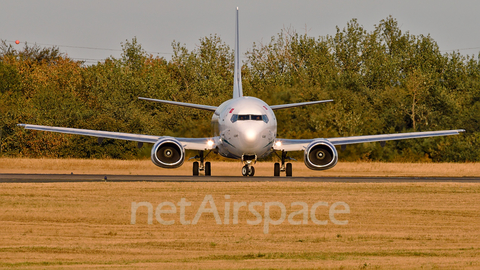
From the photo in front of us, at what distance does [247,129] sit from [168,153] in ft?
12.5

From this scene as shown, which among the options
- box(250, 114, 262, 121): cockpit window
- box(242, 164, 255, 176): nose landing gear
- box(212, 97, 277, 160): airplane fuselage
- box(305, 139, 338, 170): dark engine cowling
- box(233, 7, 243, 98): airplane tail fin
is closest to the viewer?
box(212, 97, 277, 160): airplane fuselage

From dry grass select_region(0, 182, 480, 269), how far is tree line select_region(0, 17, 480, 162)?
24.7 meters

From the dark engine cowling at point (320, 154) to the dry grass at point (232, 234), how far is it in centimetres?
975

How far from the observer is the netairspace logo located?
15.8 meters

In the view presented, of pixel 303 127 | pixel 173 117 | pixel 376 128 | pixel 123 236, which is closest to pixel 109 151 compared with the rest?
pixel 173 117

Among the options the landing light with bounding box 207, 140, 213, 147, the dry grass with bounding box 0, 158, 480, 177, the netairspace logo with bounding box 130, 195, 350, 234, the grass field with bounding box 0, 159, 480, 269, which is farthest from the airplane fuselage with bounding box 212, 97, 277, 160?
the netairspace logo with bounding box 130, 195, 350, 234

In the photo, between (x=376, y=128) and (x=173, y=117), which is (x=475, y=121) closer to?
(x=376, y=128)

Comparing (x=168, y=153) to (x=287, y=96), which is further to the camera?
(x=287, y=96)

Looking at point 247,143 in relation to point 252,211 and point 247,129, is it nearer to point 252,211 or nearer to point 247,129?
point 247,129

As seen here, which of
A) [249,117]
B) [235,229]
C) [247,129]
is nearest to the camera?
[235,229]

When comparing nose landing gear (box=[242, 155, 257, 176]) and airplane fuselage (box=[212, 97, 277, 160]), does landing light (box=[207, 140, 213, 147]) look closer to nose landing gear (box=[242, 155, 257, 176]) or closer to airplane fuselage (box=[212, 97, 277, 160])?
airplane fuselage (box=[212, 97, 277, 160])

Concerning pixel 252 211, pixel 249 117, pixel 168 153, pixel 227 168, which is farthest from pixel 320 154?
pixel 252 211

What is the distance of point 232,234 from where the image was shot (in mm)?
14188

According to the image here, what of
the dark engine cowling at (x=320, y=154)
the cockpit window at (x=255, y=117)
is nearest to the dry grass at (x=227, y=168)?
the dark engine cowling at (x=320, y=154)
